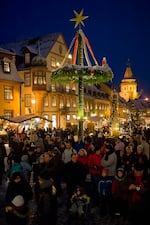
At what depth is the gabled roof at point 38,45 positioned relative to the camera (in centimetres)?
4166

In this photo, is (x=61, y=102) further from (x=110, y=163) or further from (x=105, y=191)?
(x=105, y=191)

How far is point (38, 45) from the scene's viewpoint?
142 ft

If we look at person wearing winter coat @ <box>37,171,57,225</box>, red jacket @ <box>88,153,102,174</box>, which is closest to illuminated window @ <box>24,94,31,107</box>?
red jacket @ <box>88,153,102,174</box>

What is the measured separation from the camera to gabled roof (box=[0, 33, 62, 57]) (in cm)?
4166

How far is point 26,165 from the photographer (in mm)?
10547

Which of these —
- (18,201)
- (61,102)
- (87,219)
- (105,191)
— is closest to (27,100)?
(61,102)

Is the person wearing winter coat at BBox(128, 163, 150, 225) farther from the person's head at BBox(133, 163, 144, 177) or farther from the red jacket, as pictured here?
the red jacket

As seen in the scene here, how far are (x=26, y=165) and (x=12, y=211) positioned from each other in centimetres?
404

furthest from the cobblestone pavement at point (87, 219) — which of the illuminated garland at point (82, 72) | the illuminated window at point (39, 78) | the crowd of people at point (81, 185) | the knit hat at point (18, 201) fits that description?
the illuminated window at point (39, 78)

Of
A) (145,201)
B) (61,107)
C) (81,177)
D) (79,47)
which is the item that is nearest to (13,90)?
(61,107)

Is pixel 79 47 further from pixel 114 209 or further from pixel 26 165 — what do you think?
pixel 114 209

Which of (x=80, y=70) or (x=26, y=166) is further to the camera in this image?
(x=80, y=70)

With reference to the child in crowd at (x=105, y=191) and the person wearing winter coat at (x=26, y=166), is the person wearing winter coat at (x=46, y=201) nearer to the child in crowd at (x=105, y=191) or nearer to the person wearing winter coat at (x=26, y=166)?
the child in crowd at (x=105, y=191)

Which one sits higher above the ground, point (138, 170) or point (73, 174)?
point (138, 170)
